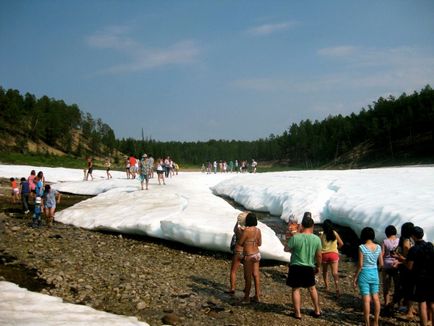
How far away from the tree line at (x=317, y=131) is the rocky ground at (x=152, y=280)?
6064 cm

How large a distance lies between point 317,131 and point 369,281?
347 feet

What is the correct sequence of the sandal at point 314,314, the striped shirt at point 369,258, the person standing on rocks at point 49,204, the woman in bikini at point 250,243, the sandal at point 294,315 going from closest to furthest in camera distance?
the striped shirt at point 369,258 < the sandal at point 294,315 < the sandal at point 314,314 < the woman in bikini at point 250,243 < the person standing on rocks at point 49,204

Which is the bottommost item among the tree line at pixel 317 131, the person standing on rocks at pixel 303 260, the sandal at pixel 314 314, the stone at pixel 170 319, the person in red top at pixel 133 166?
the sandal at pixel 314 314

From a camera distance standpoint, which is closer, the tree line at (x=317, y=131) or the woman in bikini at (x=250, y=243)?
the woman in bikini at (x=250, y=243)

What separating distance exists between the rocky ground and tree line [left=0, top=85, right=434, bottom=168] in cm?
6064

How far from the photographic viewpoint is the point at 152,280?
9.34m

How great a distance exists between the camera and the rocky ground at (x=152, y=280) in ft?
24.9

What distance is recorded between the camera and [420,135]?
7144 cm

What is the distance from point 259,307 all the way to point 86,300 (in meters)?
3.38

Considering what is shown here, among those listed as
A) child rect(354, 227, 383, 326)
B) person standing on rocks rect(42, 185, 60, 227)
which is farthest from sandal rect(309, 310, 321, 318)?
person standing on rocks rect(42, 185, 60, 227)

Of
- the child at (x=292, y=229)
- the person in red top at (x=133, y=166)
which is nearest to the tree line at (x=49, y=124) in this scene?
the person in red top at (x=133, y=166)

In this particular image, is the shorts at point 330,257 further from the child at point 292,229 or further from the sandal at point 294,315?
the sandal at point 294,315

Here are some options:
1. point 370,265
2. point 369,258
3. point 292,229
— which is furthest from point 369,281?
point 292,229

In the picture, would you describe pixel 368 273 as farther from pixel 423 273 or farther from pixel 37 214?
pixel 37 214
